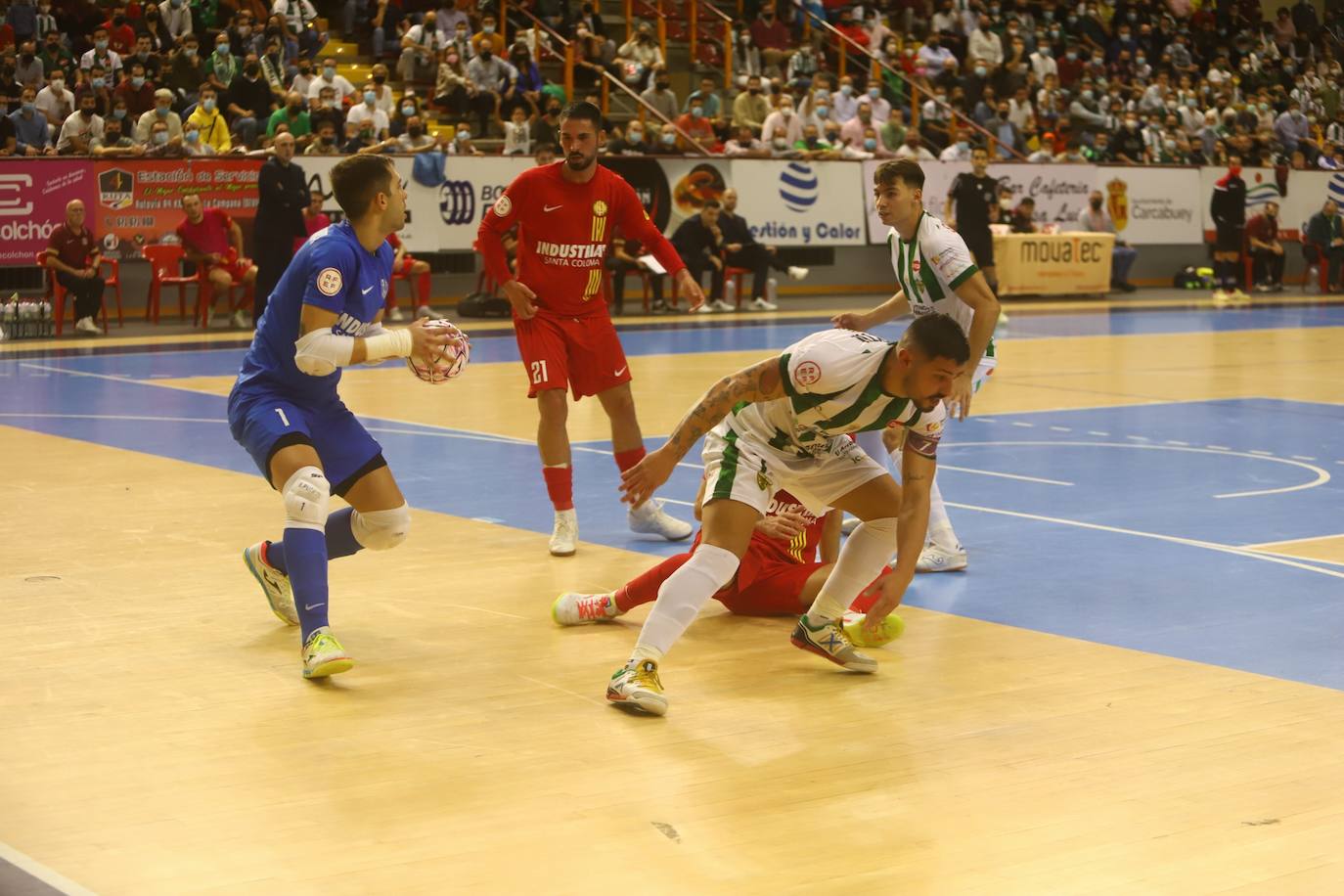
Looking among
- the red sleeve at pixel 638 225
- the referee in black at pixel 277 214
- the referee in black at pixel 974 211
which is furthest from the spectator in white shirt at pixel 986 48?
the red sleeve at pixel 638 225

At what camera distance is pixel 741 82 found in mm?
30016

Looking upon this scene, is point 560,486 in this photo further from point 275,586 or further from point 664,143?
point 664,143

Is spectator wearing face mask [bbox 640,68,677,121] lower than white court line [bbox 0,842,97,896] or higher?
higher

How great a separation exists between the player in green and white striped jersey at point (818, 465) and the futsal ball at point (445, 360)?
0.96 metres

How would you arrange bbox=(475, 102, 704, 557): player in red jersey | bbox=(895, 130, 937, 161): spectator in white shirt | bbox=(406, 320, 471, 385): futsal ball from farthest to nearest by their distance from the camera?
bbox=(895, 130, 937, 161): spectator in white shirt < bbox=(475, 102, 704, 557): player in red jersey < bbox=(406, 320, 471, 385): futsal ball

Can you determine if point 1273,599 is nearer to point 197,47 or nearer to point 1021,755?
point 1021,755

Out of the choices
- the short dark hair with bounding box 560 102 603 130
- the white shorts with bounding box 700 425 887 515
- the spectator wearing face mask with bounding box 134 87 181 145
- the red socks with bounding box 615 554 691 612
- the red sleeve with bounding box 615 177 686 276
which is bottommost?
the red socks with bounding box 615 554 691 612

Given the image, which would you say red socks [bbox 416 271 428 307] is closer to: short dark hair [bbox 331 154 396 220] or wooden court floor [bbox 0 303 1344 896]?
wooden court floor [bbox 0 303 1344 896]

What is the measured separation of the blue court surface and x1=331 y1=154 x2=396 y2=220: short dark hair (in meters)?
2.25

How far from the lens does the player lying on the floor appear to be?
7.00 metres

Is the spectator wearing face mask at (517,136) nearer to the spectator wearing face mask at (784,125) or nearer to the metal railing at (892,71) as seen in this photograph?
the spectator wearing face mask at (784,125)

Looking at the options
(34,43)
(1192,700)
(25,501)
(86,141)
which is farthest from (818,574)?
(34,43)

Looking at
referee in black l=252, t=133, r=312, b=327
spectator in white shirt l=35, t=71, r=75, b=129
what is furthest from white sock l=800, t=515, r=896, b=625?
spectator in white shirt l=35, t=71, r=75, b=129

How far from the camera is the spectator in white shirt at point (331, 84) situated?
24.4 metres
